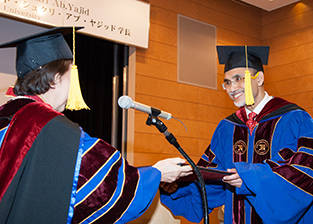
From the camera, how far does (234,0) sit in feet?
23.4

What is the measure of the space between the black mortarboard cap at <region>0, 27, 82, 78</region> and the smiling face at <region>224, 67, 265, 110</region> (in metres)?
1.46

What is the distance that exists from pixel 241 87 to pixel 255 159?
24.2 inches

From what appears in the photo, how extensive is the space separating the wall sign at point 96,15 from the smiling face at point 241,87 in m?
2.75

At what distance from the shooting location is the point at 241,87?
9.62ft

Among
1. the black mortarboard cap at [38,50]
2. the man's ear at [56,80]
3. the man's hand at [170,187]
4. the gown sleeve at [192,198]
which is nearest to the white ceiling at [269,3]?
the gown sleeve at [192,198]

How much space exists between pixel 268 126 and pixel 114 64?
3560 millimetres

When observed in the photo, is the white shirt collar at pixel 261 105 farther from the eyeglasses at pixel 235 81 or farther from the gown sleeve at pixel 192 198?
the gown sleeve at pixel 192 198

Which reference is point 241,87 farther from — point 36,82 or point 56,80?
point 36,82

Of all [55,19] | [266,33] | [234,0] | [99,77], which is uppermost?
[234,0]

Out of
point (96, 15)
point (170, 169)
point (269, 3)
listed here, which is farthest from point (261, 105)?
point (269, 3)

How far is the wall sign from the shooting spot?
456cm

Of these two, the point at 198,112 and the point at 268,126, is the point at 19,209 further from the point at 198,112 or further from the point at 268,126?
the point at 198,112

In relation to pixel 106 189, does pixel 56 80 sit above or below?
above

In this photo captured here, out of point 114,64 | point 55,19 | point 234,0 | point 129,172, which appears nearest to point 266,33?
point 234,0
